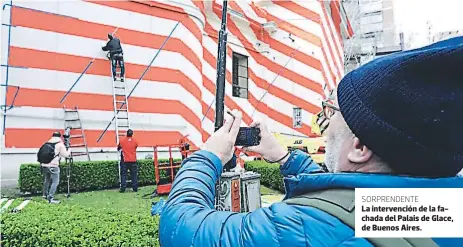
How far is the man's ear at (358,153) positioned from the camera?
861 mm

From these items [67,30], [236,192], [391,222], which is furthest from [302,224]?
[67,30]

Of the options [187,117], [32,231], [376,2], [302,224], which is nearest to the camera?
[302,224]

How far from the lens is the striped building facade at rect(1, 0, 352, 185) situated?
7527mm

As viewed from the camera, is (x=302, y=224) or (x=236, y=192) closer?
(x=302, y=224)

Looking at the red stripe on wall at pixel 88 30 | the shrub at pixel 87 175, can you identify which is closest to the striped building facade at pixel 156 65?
the red stripe on wall at pixel 88 30

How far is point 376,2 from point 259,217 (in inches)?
921

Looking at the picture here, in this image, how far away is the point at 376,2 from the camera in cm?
2191

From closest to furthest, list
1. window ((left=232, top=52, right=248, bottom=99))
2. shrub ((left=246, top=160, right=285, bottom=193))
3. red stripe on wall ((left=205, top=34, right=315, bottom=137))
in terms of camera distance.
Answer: shrub ((left=246, top=160, right=285, bottom=193)), window ((left=232, top=52, right=248, bottom=99)), red stripe on wall ((left=205, top=34, right=315, bottom=137))

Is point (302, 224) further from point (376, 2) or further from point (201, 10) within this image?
point (376, 2)

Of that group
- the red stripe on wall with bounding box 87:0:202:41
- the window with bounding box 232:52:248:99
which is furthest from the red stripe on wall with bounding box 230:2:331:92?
the red stripe on wall with bounding box 87:0:202:41

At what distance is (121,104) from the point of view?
8.73 meters

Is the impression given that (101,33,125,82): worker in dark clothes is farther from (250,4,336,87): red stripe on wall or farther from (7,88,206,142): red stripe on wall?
(250,4,336,87): red stripe on wall
